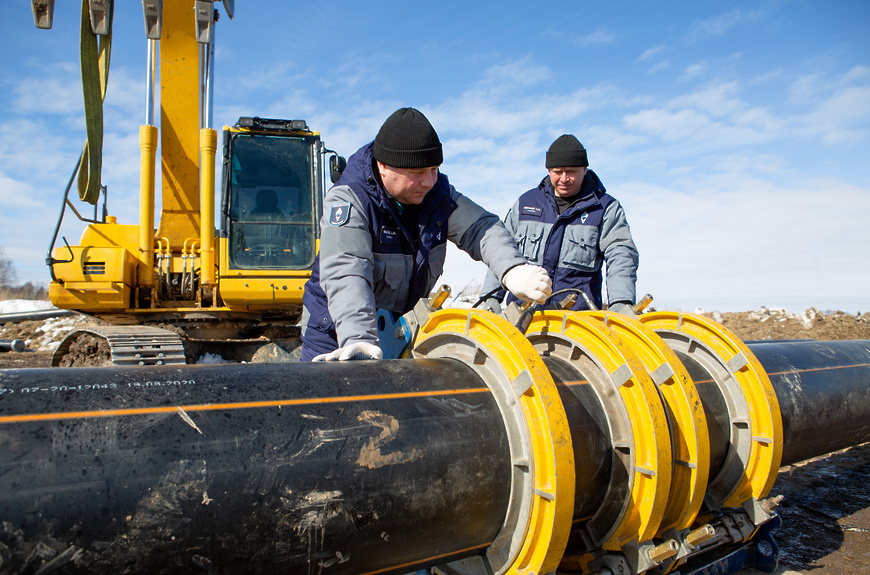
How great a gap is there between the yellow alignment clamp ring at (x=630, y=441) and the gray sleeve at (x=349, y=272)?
0.79m

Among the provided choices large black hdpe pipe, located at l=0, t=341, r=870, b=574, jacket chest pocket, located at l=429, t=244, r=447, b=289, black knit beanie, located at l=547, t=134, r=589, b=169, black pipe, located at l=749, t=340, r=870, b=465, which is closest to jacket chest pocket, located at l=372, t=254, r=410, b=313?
jacket chest pocket, located at l=429, t=244, r=447, b=289

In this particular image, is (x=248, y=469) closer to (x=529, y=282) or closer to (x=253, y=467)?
(x=253, y=467)

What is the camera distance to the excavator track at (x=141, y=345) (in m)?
4.75

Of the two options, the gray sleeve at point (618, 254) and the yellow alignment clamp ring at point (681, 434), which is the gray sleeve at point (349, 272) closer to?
the yellow alignment clamp ring at point (681, 434)

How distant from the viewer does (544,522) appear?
4.88 feet

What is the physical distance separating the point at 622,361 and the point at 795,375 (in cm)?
135

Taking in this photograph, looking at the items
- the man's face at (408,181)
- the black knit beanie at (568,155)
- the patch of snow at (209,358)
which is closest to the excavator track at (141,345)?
the patch of snow at (209,358)

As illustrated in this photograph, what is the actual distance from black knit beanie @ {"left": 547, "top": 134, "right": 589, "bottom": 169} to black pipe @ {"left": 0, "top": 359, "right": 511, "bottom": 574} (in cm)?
234

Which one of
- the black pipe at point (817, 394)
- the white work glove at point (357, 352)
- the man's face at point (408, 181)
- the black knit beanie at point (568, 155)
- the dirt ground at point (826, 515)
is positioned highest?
the black knit beanie at point (568, 155)

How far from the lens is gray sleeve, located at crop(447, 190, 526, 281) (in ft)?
8.39

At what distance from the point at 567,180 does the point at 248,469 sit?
2945 mm

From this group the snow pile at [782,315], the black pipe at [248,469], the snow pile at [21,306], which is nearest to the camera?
the black pipe at [248,469]

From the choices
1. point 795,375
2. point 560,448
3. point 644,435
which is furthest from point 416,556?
point 795,375

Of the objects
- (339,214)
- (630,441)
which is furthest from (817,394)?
(339,214)
